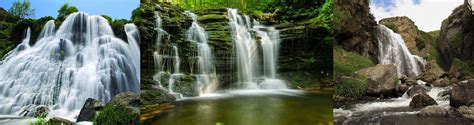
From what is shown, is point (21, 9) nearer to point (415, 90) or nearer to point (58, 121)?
point (58, 121)

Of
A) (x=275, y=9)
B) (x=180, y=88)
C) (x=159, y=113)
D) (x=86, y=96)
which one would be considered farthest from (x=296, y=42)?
(x=86, y=96)

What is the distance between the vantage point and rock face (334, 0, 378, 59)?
5555 millimetres

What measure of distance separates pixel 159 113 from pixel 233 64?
774 millimetres

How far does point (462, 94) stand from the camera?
5.54 metres

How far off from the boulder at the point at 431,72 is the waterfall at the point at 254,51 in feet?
7.81

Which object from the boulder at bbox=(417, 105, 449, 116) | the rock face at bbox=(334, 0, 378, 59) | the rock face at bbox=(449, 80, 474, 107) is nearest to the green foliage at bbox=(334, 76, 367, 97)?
the rock face at bbox=(334, 0, 378, 59)

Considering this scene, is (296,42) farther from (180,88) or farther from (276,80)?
(180,88)

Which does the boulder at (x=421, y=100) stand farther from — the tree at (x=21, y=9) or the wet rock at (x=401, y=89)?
the tree at (x=21, y=9)

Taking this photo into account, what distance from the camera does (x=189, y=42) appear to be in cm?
426

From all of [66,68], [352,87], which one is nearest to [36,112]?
[66,68]

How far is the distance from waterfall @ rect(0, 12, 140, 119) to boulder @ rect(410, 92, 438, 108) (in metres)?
3.17

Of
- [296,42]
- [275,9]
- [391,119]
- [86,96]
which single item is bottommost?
[391,119]

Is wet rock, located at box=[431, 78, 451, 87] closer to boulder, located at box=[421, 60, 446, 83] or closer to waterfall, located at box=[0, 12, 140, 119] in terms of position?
boulder, located at box=[421, 60, 446, 83]

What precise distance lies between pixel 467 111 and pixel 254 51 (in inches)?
103
